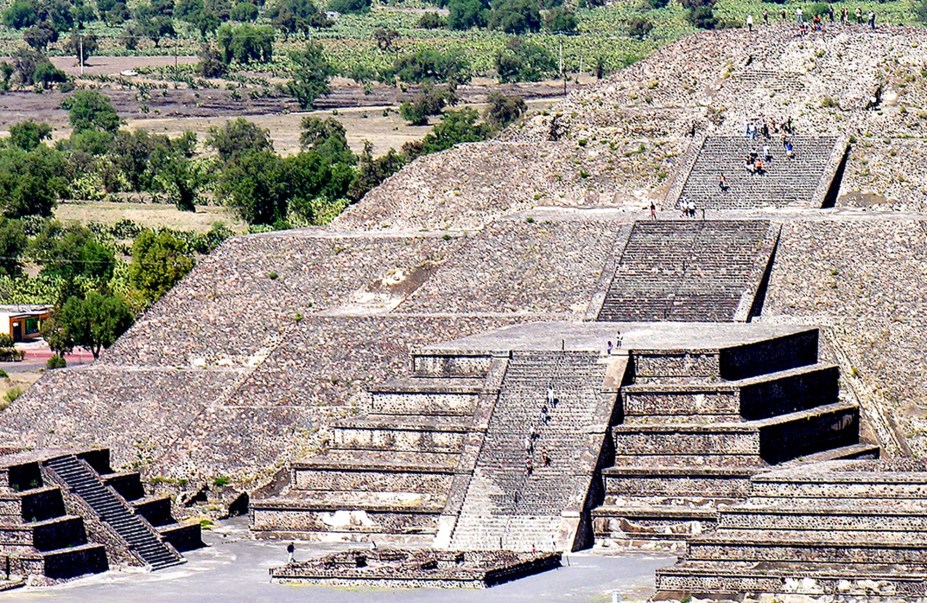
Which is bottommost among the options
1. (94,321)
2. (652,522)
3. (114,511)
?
(94,321)

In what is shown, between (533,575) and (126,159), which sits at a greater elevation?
(533,575)

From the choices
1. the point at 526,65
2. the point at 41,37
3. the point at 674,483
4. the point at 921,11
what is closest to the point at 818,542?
the point at 674,483

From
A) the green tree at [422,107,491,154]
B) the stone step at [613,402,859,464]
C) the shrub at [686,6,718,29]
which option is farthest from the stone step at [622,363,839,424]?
the shrub at [686,6,718,29]

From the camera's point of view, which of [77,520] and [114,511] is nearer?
[77,520]

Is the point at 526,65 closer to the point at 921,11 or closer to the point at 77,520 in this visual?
the point at 921,11

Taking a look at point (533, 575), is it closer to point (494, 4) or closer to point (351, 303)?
point (351, 303)

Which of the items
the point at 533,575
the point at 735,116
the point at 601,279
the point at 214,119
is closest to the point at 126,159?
the point at 214,119

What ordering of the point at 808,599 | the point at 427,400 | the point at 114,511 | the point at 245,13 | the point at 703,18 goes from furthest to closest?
the point at 245,13
the point at 703,18
the point at 427,400
the point at 114,511
the point at 808,599

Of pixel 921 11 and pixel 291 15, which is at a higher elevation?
pixel 921 11
